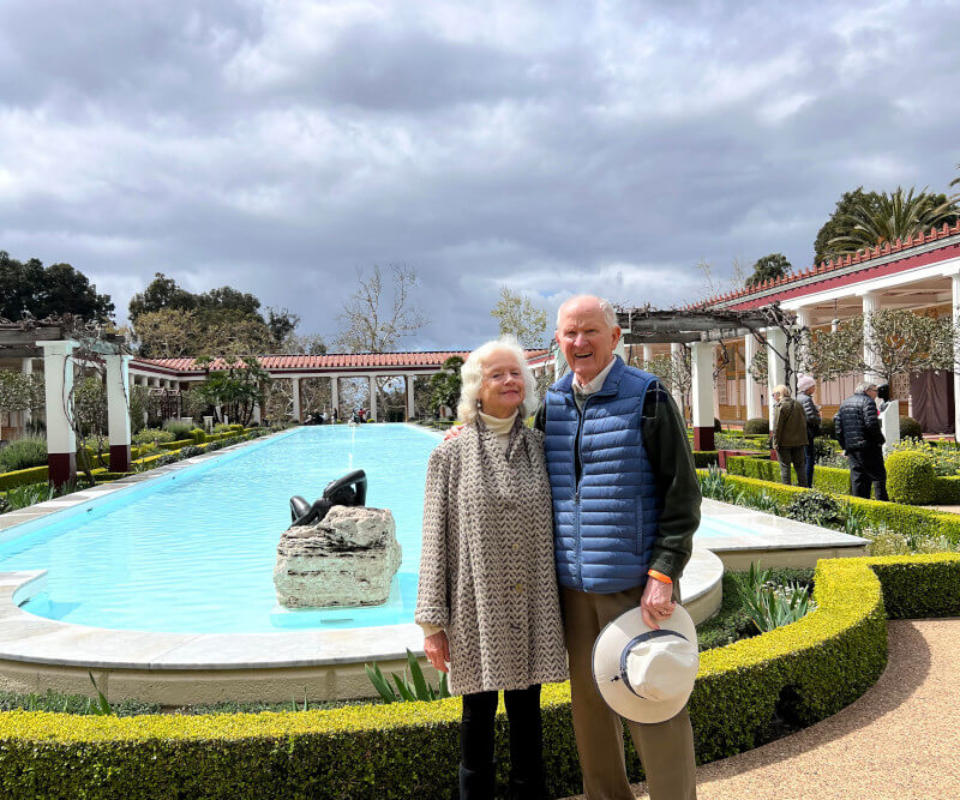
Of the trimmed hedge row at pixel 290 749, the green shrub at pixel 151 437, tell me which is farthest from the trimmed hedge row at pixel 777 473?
the green shrub at pixel 151 437

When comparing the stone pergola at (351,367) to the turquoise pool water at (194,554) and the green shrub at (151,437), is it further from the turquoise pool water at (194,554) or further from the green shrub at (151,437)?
the turquoise pool water at (194,554)

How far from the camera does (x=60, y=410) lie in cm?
1127

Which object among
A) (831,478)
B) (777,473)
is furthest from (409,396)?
(831,478)

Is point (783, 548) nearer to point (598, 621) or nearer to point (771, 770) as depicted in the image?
point (771, 770)

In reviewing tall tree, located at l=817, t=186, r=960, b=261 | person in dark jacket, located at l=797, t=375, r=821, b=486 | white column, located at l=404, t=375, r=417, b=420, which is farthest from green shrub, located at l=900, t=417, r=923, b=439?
white column, located at l=404, t=375, r=417, b=420

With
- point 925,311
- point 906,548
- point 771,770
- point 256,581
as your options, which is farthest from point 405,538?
point 925,311

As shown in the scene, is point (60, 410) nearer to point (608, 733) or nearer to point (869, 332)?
point (608, 733)

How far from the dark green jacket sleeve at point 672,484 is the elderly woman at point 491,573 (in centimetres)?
30

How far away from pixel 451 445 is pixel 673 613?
2.34 feet

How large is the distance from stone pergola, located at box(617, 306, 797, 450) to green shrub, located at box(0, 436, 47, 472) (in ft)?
33.8

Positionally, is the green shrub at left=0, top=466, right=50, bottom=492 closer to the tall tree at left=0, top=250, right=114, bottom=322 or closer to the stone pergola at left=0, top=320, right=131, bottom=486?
the stone pergola at left=0, top=320, right=131, bottom=486

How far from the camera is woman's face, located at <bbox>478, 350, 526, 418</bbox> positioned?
2061 mm

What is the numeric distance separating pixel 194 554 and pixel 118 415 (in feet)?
25.3

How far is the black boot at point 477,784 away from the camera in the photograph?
6.77 ft
